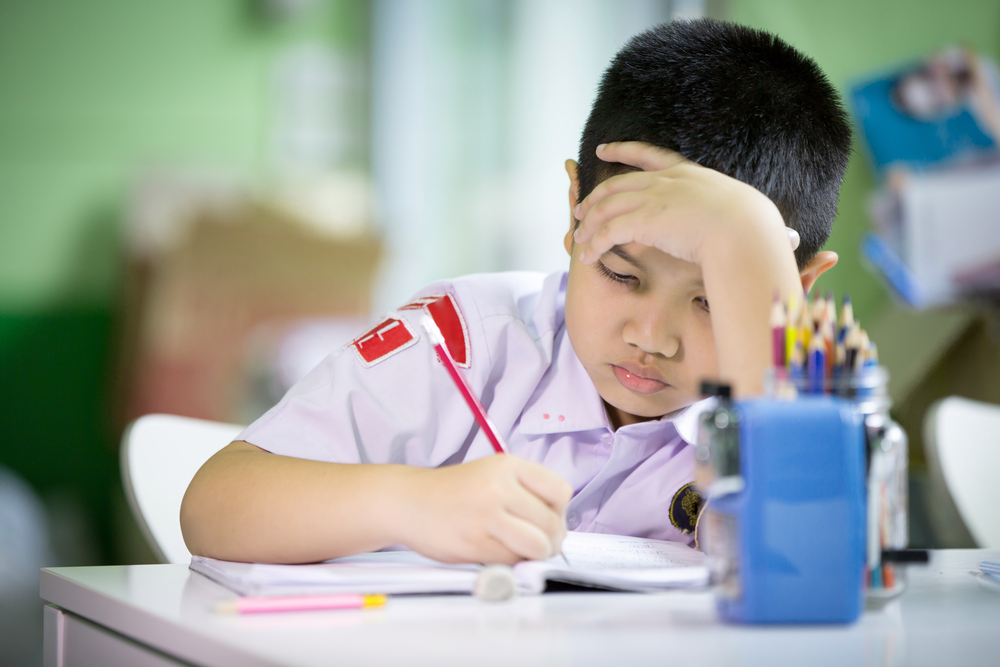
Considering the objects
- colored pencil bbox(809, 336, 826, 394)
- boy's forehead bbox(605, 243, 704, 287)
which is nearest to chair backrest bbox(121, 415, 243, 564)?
boy's forehead bbox(605, 243, 704, 287)

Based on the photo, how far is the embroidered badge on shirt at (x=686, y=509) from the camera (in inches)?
28.7

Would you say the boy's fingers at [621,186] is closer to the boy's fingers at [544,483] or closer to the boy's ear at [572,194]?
the boy's ear at [572,194]

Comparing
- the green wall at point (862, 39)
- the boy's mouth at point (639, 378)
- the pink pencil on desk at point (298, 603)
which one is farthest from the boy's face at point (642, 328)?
the green wall at point (862, 39)

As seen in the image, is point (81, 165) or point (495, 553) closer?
point (495, 553)

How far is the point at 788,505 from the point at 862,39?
6.23ft

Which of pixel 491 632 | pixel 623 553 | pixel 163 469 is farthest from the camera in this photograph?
pixel 163 469

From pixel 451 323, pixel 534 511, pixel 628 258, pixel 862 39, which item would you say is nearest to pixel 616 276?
pixel 628 258

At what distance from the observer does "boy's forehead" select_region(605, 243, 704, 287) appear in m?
0.69

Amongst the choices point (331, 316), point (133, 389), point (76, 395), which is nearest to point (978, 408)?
point (331, 316)

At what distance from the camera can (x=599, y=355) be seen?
0.75 metres

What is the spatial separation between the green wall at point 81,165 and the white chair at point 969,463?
6.17 feet

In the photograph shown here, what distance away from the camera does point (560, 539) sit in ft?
1.74

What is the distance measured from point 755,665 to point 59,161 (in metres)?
2.32

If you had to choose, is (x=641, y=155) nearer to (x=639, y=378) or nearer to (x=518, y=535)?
(x=639, y=378)
